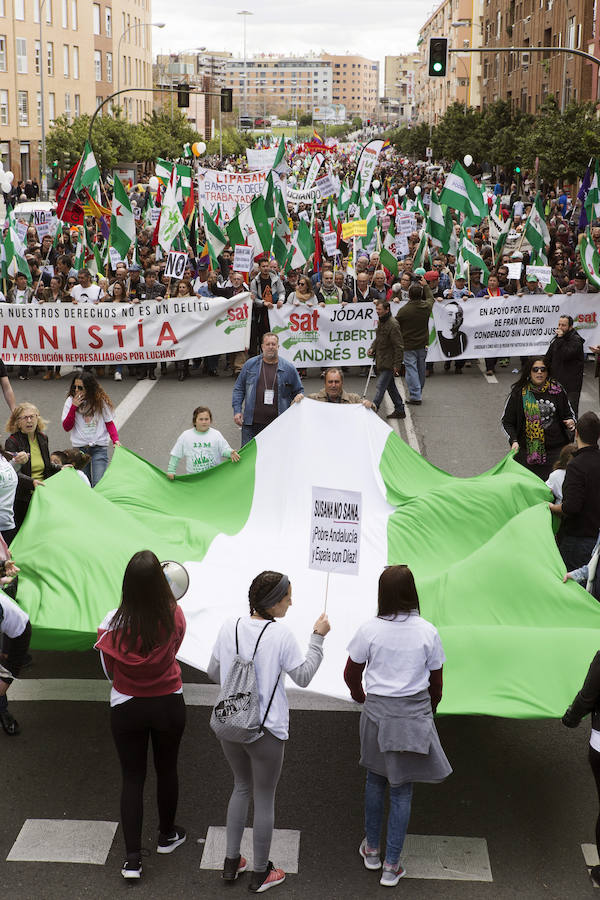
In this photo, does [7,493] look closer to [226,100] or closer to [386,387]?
[386,387]

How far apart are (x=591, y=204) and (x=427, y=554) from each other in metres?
13.9

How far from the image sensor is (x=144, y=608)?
4.92m

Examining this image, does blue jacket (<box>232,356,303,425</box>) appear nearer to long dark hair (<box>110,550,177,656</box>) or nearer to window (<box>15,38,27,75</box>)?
long dark hair (<box>110,550,177,656</box>)

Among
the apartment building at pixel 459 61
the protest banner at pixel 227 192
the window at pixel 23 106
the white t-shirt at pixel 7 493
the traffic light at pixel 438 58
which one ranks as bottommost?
the white t-shirt at pixel 7 493

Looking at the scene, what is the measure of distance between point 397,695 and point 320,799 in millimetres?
1216

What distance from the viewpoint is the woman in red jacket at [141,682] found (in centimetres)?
491

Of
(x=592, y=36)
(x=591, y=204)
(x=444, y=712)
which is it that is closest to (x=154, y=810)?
(x=444, y=712)

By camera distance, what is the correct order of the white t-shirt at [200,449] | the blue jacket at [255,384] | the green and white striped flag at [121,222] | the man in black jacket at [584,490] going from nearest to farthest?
the man in black jacket at [584,490], the white t-shirt at [200,449], the blue jacket at [255,384], the green and white striped flag at [121,222]

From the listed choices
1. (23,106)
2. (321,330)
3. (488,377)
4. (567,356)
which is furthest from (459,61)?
(567,356)

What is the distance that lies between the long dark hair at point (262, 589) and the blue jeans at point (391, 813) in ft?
3.25

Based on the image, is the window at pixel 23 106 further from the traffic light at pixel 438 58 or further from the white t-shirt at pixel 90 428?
the white t-shirt at pixel 90 428

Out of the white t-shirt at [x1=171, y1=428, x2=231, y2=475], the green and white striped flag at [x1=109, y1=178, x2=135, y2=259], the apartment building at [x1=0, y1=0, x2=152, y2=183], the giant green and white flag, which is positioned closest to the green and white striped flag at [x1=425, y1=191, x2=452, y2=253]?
the green and white striped flag at [x1=109, y1=178, x2=135, y2=259]

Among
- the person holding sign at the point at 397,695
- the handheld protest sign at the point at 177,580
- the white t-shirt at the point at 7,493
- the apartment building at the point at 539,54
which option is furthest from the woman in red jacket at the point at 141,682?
the apartment building at the point at 539,54

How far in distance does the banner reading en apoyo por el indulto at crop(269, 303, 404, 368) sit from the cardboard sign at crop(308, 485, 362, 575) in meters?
10.7
